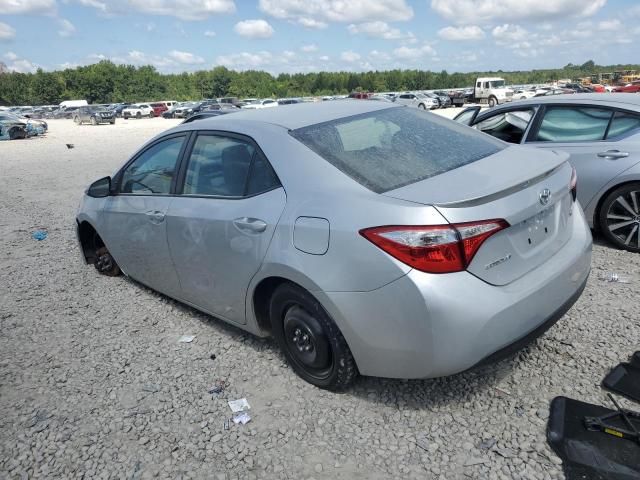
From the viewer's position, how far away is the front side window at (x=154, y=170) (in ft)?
12.4

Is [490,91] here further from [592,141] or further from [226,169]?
[226,169]

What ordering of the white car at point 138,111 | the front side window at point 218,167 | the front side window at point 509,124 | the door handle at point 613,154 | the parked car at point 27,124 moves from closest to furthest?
the front side window at point 218,167, the door handle at point 613,154, the front side window at point 509,124, the parked car at point 27,124, the white car at point 138,111

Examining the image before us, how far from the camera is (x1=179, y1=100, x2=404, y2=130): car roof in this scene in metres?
3.21

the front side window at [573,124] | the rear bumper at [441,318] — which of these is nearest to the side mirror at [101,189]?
the rear bumper at [441,318]

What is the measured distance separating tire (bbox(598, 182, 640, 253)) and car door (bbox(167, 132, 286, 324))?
3.68 metres

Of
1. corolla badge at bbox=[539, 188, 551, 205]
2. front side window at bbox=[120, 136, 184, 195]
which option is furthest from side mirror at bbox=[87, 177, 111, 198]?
corolla badge at bbox=[539, 188, 551, 205]

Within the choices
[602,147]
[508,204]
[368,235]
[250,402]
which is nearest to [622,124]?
[602,147]

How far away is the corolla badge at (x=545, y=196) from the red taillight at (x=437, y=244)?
18.4 inches

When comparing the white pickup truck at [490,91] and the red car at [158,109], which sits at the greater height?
the white pickup truck at [490,91]

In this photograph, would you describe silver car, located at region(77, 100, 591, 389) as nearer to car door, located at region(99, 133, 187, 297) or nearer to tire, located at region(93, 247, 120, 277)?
car door, located at region(99, 133, 187, 297)

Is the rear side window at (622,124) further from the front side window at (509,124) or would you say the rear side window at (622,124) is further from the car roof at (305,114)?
the car roof at (305,114)

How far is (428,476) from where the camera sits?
2293 mm

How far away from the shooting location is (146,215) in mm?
3881

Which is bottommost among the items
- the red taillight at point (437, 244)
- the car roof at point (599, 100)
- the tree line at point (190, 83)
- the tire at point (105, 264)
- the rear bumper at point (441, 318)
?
the tree line at point (190, 83)
